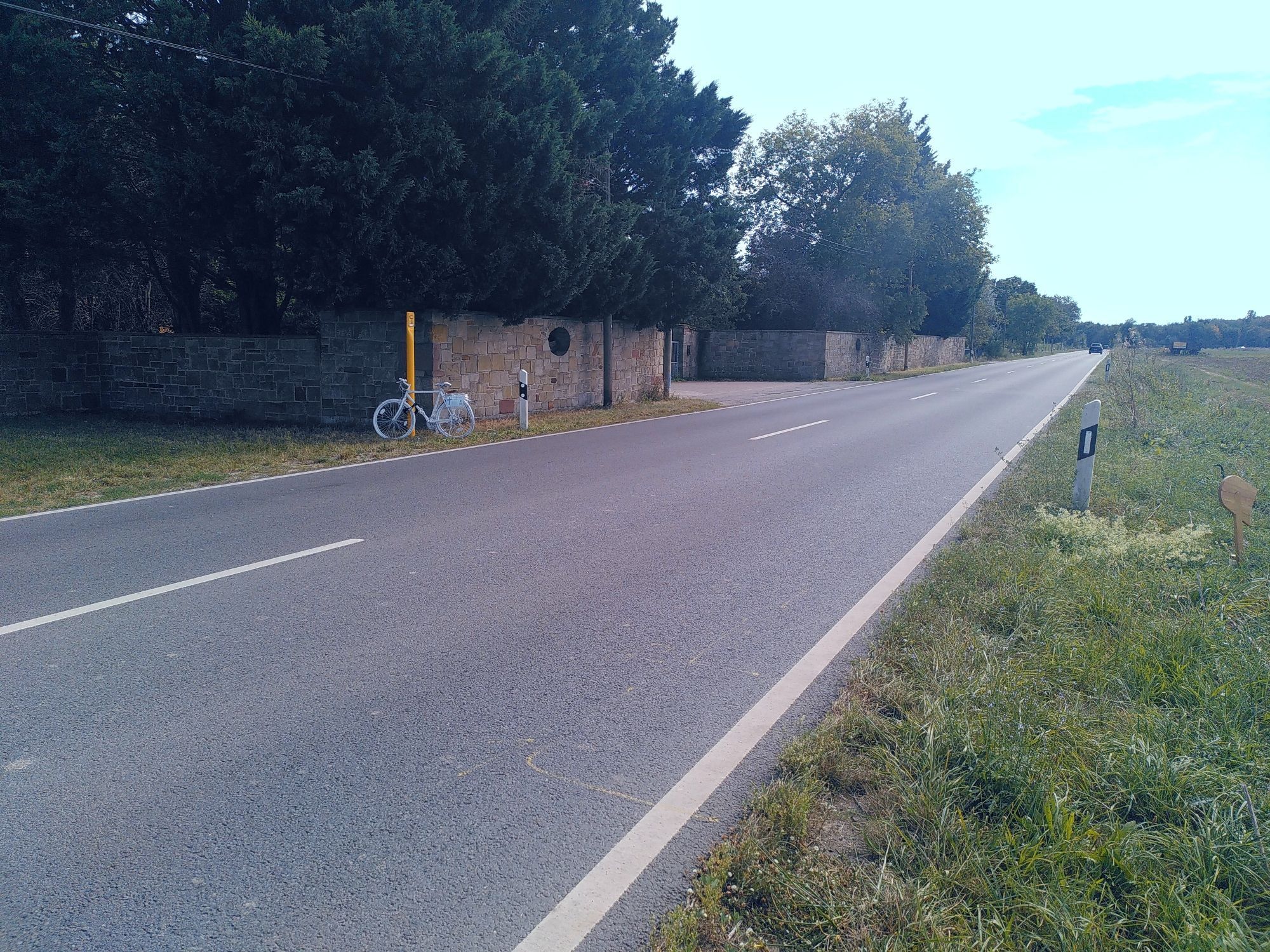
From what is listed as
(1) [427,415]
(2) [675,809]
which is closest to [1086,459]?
(2) [675,809]

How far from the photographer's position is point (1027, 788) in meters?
3.17

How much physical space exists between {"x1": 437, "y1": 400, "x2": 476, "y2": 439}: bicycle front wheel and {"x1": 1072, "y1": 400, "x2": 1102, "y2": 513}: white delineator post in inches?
379

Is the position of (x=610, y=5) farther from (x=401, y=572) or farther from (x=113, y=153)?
(x=401, y=572)

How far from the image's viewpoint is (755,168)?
44938mm

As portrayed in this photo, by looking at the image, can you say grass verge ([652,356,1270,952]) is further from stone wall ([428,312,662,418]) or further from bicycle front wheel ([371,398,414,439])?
stone wall ([428,312,662,418])

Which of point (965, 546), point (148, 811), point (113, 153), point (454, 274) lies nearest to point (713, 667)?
point (148, 811)

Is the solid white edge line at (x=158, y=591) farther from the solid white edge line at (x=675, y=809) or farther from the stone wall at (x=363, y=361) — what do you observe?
the stone wall at (x=363, y=361)

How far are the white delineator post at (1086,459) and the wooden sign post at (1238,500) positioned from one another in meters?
1.93

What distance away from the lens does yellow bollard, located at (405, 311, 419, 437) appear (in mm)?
14914

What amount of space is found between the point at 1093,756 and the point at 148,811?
353cm

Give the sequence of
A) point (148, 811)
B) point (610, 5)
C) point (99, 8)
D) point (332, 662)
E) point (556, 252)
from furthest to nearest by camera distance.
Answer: point (610, 5) → point (556, 252) → point (99, 8) → point (332, 662) → point (148, 811)

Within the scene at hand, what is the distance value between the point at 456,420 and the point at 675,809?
12.5 meters

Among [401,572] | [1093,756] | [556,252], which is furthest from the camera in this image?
[556,252]

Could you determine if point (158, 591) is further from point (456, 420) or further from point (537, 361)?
point (537, 361)
